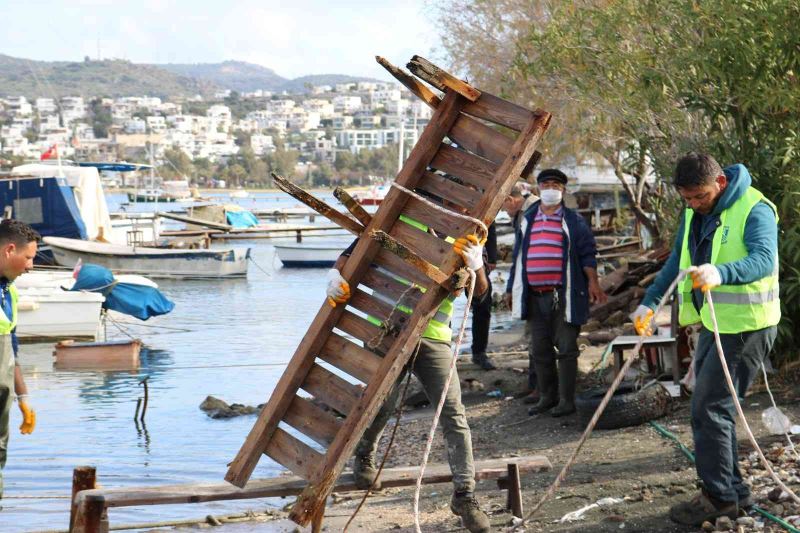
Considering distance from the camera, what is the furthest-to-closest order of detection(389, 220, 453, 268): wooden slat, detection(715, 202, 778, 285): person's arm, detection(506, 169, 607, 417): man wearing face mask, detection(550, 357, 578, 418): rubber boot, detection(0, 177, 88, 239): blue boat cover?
1. detection(0, 177, 88, 239): blue boat cover
2. detection(550, 357, 578, 418): rubber boot
3. detection(506, 169, 607, 417): man wearing face mask
4. detection(389, 220, 453, 268): wooden slat
5. detection(715, 202, 778, 285): person's arm

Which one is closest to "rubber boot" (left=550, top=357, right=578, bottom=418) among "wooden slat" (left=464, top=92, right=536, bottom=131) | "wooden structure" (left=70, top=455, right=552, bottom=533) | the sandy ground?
the sandy ground

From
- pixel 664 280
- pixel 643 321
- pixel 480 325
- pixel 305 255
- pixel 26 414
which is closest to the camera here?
pixel 643 321

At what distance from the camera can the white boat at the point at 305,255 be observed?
145ft

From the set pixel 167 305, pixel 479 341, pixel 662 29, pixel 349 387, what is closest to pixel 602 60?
pixel 662 29

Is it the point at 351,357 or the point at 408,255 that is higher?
the point at 408,255

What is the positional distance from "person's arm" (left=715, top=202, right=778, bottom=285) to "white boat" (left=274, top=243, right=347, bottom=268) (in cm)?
3802

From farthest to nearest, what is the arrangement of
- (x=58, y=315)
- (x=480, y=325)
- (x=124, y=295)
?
(x=124, y=295), (x=58, y=315), (x=480, y=325)

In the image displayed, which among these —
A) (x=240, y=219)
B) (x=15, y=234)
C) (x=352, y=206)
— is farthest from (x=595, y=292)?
(x=240, y=219)

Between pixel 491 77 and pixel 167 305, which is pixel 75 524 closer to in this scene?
pixel 167 305

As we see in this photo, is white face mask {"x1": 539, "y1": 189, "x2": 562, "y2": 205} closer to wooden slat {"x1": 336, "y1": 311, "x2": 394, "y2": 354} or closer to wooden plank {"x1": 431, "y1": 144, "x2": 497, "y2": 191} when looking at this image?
wooden plank {"x1": 431, "y1": 144, "x2": 497, "y2": 191}

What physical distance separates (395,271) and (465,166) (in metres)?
0.75

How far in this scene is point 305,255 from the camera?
4441 cm

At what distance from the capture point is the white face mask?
1018cm

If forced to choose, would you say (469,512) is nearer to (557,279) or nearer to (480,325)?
(557,279)
